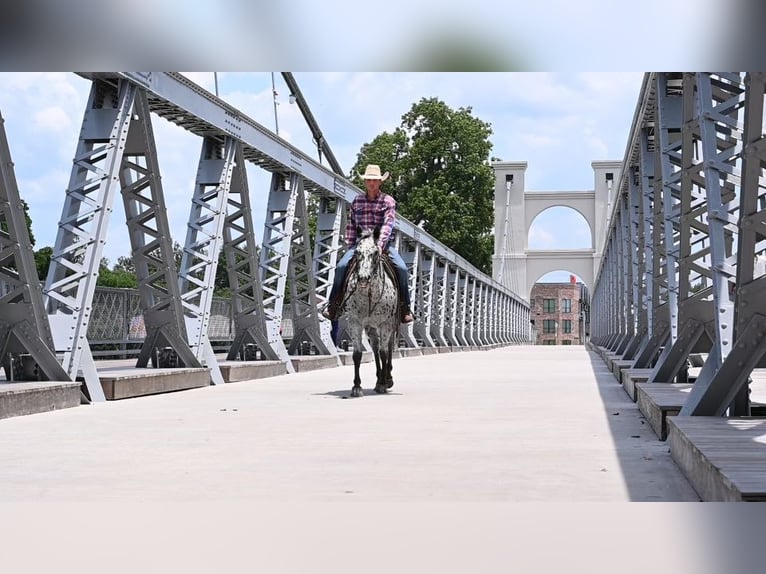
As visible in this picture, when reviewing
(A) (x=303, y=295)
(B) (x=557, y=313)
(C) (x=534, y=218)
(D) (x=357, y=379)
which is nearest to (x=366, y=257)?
(D) (x=357, y=379)

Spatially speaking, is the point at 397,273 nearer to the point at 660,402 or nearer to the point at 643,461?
the point at 660,402

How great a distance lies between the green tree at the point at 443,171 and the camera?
56.3 meters

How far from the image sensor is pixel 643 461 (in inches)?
213

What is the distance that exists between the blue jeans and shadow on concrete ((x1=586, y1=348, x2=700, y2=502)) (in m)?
2.51

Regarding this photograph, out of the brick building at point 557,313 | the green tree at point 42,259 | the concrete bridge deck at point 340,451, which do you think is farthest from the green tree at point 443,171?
the brick building at point 557,313

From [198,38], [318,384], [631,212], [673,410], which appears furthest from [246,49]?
[631,212]

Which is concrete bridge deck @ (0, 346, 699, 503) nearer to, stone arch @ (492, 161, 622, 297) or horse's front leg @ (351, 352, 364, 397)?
horse's front leg @ (351, 352, 364, 397)

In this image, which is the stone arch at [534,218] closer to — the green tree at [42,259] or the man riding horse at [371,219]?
the green tree at [42,259]

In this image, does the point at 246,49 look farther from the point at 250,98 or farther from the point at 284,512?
the point at 250,98

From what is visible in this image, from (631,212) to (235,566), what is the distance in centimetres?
1487

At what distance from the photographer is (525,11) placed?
3.16 m

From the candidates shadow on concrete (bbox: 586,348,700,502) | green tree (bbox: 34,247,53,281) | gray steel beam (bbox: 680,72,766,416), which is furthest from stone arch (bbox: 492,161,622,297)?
gray steel beam (bbox: 680,72,766,416)

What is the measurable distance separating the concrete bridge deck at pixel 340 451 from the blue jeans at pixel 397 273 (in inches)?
41.3

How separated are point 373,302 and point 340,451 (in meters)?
4.80
